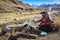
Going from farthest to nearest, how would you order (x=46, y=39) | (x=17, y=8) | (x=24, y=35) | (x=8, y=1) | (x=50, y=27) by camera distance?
1. (x=8, y=1)
2. (x=17, y=8)
3. (x=50, y=27)
4. (x=24, y=35)
5. (x=46, y=39)

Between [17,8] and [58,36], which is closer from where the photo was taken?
[58,36]

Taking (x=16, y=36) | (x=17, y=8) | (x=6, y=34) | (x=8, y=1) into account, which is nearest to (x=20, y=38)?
(x=16, y=36)

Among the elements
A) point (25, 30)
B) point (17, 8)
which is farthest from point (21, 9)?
point (25, 30)

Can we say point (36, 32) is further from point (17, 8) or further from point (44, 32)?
point (17, 8)

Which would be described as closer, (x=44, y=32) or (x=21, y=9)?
(x=44, y=32)

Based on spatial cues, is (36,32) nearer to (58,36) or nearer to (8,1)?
(58,36)

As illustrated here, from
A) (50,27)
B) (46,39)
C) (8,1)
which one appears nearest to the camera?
(46,39)

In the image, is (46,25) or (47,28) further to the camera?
(46,25)

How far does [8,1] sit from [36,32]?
4157cm

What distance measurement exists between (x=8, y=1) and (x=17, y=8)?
4.58 m

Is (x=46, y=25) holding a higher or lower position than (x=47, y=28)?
higher

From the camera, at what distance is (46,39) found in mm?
12438

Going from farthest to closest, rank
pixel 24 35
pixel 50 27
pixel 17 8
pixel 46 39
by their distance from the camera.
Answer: pixel 17 8 → pixel 50 27 → pixel 24 35 → pixel 46 39

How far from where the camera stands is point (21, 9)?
5372 cm
